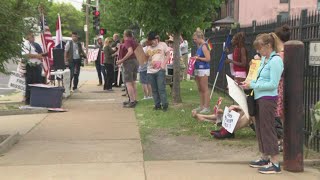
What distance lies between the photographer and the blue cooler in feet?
38.1

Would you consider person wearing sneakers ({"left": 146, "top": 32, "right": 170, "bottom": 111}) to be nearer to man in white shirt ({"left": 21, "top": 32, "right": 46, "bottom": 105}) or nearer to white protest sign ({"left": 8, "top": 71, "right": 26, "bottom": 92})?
man in white shirt ({"left": 21, "top": 32, "right": 46, "bottom": 105})

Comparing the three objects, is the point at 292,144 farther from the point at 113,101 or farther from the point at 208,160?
the point at 113,101

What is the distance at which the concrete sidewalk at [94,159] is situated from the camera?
6.13 metres

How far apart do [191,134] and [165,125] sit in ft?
3.23

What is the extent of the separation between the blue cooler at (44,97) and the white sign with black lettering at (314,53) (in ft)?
21.3

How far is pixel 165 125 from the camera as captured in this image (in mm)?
9477

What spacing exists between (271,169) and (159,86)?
5179mm

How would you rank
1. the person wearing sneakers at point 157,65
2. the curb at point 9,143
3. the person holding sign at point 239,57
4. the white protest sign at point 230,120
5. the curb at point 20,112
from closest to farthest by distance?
the curb at point 9,143 < the white protest sign at point 230,120 < the person holding sign at point 239,57 < the person wearing sneakers at point 157,65 < the curb at point 20,112

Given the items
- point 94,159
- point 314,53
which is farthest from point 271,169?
point 94,159

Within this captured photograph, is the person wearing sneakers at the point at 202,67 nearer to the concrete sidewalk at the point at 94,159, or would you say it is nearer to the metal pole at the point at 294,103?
the concrete sidewalk at the point at 94,159

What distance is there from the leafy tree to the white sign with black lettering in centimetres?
562

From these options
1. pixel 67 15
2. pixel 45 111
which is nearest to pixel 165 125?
pixel 45 111

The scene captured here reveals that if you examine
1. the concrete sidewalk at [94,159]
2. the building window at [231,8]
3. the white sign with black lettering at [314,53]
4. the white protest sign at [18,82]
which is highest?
the building window at [231,8]

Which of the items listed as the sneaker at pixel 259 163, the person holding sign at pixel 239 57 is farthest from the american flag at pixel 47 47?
the sneaker at pixel 259 163
